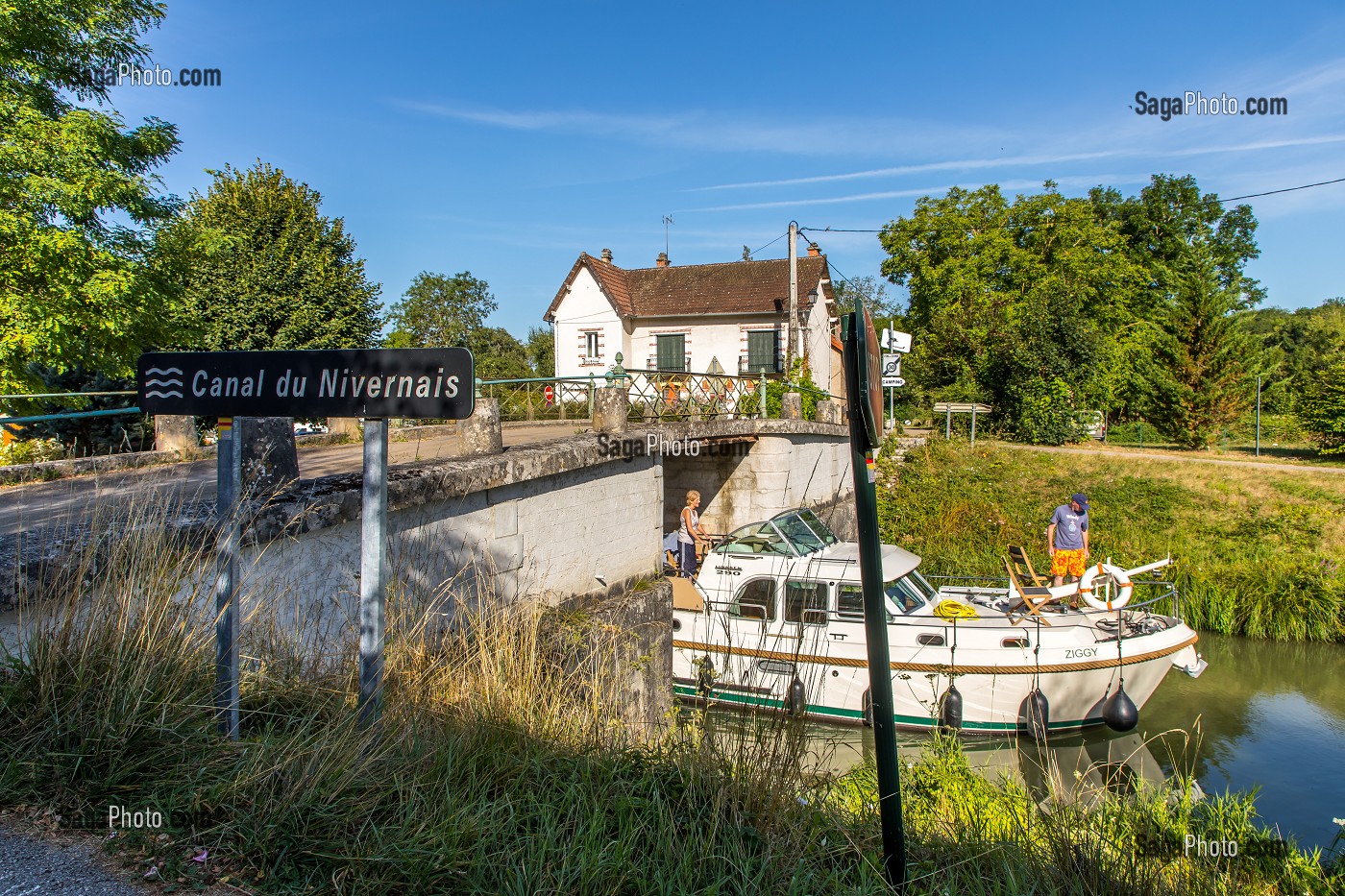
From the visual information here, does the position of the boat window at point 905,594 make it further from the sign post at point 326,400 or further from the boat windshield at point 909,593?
the sign post at point 326,400

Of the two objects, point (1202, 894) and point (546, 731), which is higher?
point (546, 731)

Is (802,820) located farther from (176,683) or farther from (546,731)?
(176,683)

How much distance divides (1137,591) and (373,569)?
47.0 feet

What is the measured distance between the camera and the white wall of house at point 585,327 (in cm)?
3117

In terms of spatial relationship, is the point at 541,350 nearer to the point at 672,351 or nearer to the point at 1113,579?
the point at 672,351

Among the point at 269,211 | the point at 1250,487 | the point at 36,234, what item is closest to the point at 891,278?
the point at 1250,487

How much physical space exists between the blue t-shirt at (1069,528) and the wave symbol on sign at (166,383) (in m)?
11.1

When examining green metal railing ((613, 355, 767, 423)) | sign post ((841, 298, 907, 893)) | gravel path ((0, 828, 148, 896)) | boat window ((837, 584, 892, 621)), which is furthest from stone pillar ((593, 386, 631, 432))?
gravel path ((0, 828, 148, 896))

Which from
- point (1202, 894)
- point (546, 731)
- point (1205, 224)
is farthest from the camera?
point (1205, 224)

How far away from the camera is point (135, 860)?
2.34 meters

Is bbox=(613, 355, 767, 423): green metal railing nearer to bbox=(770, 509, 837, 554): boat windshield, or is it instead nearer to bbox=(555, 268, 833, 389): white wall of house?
bbox=(770, 509, 837, 554): boat windshield

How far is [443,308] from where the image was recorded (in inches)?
2226

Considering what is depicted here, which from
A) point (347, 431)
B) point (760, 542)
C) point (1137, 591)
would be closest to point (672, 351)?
point (347, 431)

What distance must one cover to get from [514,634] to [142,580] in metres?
1.65
